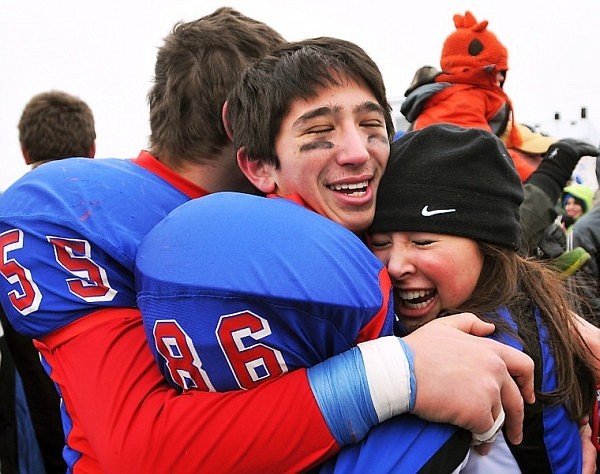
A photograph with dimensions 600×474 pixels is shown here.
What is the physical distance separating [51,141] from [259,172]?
194cm

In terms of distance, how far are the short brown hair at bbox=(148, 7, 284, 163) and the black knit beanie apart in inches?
19.9

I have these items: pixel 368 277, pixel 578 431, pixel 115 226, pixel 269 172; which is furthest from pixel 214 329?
pixel 578 431

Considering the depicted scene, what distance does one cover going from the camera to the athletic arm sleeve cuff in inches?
40.9

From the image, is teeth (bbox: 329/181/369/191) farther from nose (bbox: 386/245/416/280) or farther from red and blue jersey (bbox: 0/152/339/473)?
red and blue jersey (bbox: 0/152/339/473)

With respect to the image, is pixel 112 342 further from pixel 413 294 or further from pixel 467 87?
pixel 467 87

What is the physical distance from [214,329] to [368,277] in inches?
11.2

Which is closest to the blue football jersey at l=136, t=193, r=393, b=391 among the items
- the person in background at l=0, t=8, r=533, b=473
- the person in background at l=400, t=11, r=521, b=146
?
the person in background at l=0, t=8, r=533, b=473

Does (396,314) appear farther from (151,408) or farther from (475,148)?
(151,408)

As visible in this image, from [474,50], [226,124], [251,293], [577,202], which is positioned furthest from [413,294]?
[577,202]

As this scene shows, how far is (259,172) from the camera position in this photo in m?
1.50

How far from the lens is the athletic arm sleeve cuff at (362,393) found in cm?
104

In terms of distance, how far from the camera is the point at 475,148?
143 cm

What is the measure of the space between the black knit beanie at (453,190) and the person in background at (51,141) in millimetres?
1903

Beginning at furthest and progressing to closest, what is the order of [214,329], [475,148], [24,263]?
1. [475,148]
2. [24,263]
3. [214,329]
